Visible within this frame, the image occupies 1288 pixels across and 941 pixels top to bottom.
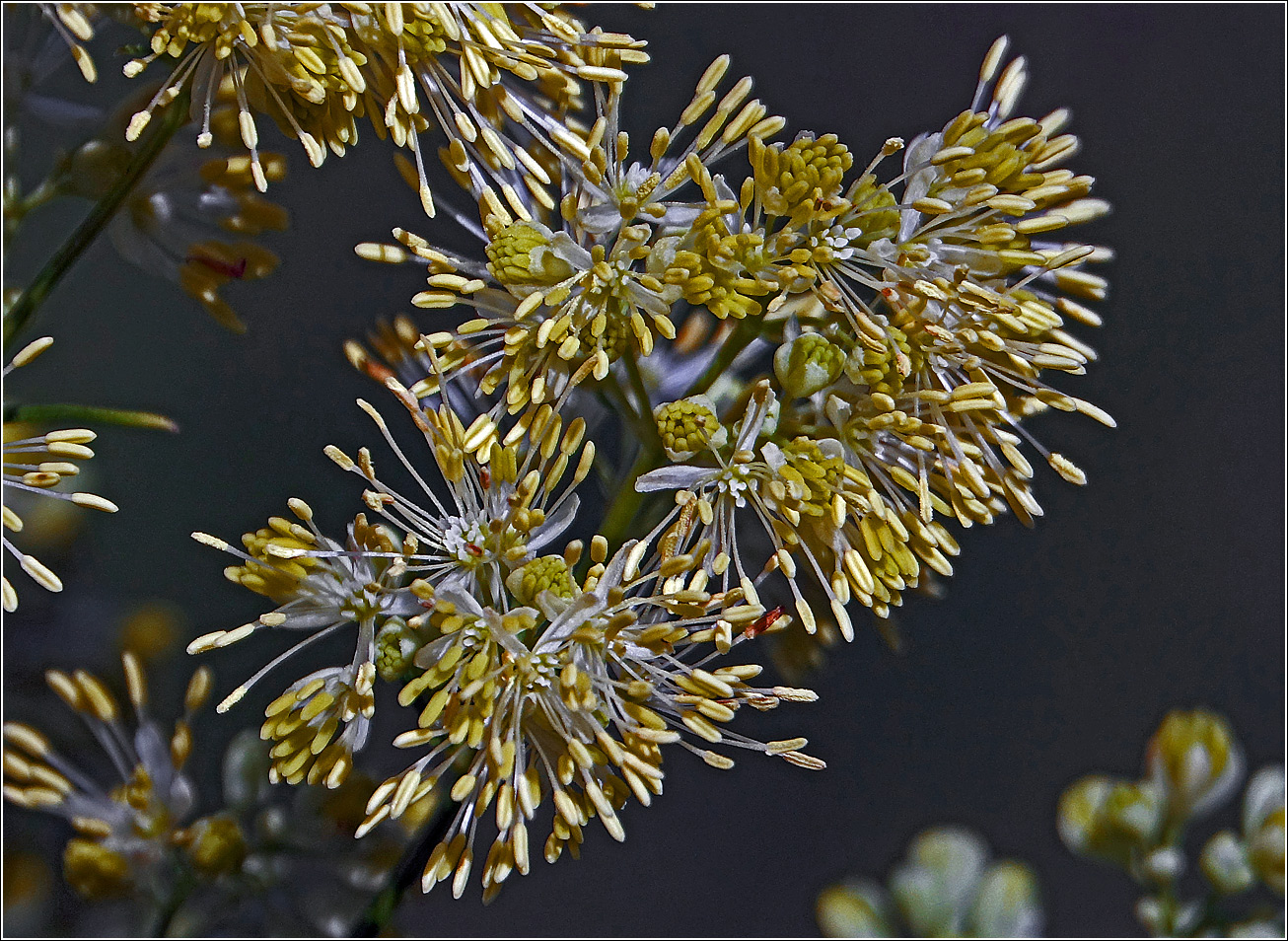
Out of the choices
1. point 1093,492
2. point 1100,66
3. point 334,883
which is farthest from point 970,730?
point 334,883

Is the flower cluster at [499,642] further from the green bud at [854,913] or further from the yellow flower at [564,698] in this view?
the green bud at [854,913]

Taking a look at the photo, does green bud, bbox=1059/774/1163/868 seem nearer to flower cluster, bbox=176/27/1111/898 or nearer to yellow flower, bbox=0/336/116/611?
flower cluster, bbox=176/27/1111/898

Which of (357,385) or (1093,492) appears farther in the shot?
(1093,492)

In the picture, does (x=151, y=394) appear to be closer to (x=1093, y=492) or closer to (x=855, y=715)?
(x=855, y=715)

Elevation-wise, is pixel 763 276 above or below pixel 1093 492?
below

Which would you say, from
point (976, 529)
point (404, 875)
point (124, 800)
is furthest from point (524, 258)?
point (976, 529)

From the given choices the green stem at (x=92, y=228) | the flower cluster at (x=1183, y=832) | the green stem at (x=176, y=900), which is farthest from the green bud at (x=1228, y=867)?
the green stem at (x=92, y=228)

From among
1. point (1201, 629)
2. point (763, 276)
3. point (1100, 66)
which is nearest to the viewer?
point (763, 276)
